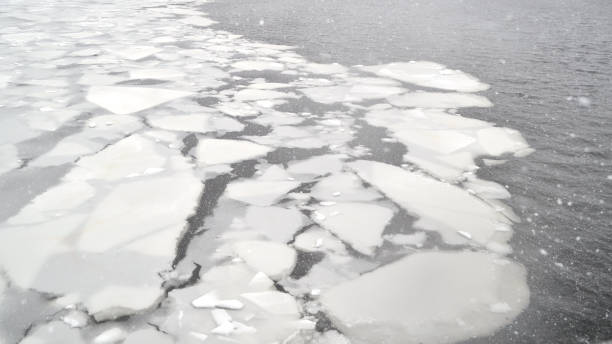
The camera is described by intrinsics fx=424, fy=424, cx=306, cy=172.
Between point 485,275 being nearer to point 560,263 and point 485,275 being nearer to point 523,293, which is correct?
point 523,293

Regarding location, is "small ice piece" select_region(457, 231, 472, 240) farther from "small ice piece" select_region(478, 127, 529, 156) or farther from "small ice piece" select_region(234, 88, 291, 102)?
"small ice piece" select_region(234, 88, 291, 102)

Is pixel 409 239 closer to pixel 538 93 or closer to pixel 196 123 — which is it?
pixel 196 123

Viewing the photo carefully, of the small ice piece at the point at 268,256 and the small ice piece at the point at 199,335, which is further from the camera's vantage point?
the small ice piece at the point at 268,256

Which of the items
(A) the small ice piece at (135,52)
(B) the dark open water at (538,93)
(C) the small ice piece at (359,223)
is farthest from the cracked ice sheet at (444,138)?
(A) the small ice piece at (135,52)

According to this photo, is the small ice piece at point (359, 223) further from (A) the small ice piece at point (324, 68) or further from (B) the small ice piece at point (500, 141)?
(A) the small ice piece at point (324, 68)

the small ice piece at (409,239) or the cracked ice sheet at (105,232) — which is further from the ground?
the small ice piece at (409,239)

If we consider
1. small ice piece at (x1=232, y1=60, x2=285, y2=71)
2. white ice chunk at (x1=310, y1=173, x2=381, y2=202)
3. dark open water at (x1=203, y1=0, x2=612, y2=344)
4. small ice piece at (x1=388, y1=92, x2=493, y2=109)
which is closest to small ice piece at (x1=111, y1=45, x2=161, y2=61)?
small ice piece at (x1=232, y1=60, x2=285, y2=71)

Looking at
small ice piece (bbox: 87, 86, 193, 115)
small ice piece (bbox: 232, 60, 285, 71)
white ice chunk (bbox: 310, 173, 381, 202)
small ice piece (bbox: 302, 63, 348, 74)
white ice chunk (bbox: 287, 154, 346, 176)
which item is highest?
small ice piece (bbox: 302, 63, 348, 74)

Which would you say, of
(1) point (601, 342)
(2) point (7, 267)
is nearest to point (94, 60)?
(2) point (7, 267)
